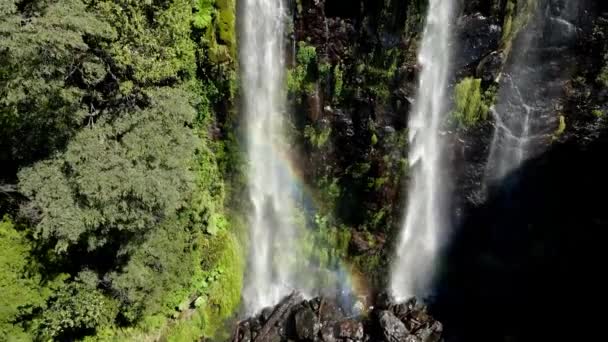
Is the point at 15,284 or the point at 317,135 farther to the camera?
the point at 317,135

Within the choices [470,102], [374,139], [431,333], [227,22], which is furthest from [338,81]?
[431,333]

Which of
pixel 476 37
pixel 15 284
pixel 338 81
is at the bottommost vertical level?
pixel 15 284

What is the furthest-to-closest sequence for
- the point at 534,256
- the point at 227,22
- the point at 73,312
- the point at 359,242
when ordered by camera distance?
the point at 534,256, the point at 359,242, the point at 227,22, the point at 73,312

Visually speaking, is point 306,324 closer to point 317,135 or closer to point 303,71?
point 317,135

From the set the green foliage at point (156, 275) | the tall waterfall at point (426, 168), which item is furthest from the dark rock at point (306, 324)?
the green foliage at point (156, 275)

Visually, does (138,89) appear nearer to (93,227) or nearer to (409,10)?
(93,227)

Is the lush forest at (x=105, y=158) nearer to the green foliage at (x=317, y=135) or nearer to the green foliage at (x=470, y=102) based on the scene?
the green foliage at (x=317, y=135)

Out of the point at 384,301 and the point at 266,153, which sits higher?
the point at 266,153
